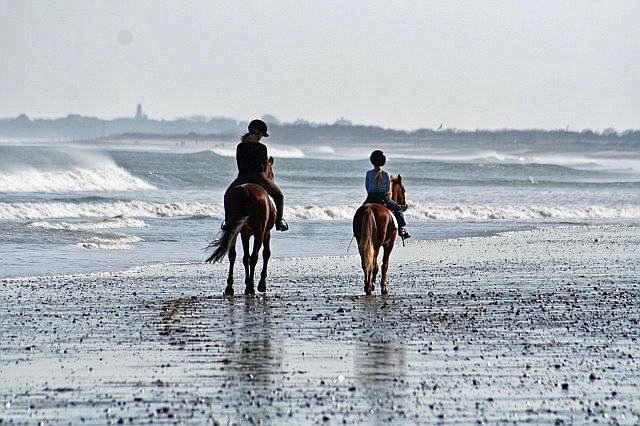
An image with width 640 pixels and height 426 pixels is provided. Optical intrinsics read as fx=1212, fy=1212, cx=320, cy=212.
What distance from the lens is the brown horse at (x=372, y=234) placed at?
14266 millimetres

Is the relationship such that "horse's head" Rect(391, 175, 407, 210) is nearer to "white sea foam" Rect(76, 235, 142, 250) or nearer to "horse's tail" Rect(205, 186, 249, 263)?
"horse's tail" Rect(205, 186, 249, 263)

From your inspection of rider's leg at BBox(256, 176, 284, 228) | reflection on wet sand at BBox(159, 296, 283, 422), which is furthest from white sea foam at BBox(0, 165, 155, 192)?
reflection on wet sand at BBox(159, 296, 283, 422)

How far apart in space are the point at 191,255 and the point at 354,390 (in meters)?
13.6

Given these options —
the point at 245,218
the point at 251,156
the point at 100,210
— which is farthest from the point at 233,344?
the point at 100,210

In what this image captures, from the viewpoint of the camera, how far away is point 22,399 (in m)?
7.49

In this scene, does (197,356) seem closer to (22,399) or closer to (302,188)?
(22,399)

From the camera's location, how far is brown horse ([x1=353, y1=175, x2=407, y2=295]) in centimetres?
1427

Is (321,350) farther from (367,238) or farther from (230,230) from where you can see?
(230,230)

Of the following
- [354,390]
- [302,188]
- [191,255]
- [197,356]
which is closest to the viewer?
[354,390]

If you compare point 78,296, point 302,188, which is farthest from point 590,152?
point 78,296

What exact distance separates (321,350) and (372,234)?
4.88 m

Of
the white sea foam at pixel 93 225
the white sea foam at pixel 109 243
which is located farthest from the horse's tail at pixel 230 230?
the white sea foam at pixel 93 225

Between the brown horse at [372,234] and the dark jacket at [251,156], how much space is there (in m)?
1.35

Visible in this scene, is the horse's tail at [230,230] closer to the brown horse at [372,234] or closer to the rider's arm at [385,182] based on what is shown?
the brown horse at [372,234]
